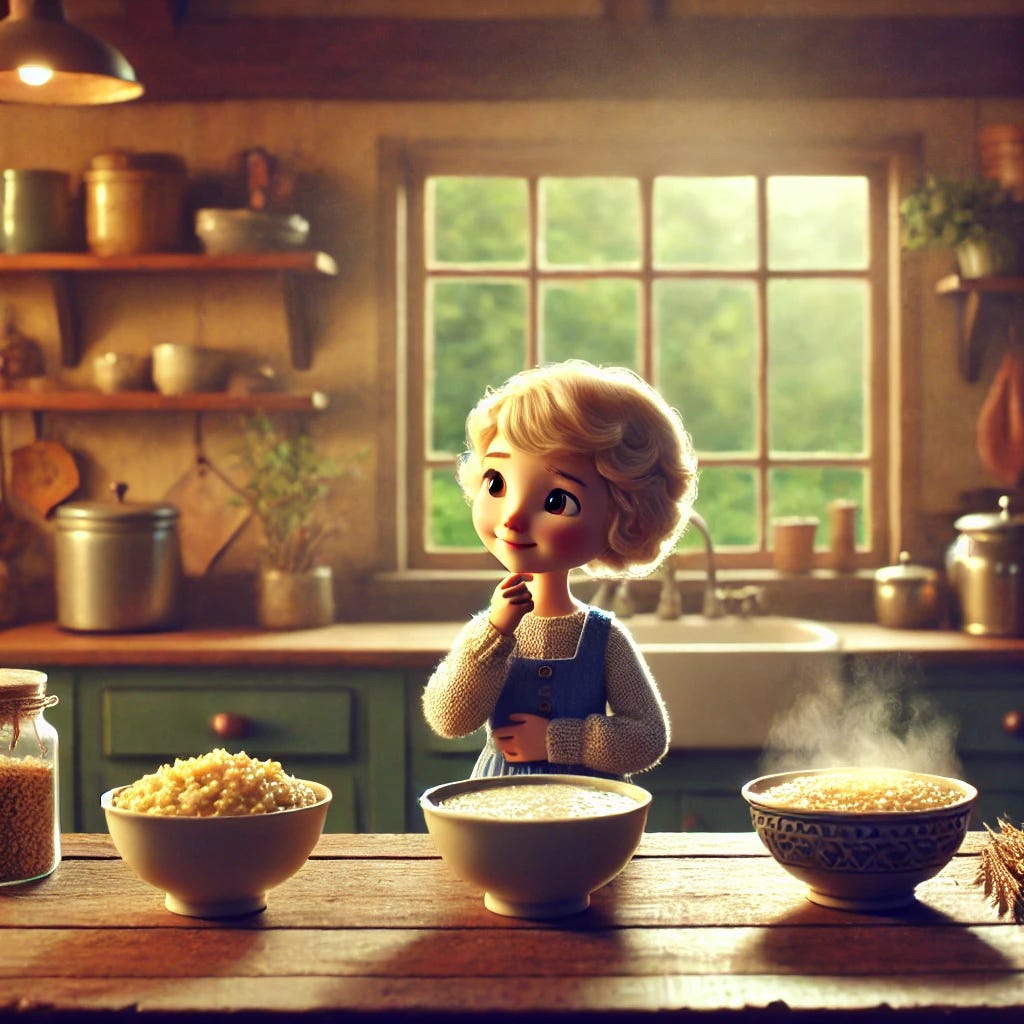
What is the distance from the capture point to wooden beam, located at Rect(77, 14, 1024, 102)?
323 centimetres

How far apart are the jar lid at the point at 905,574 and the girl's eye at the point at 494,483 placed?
72.1 inches

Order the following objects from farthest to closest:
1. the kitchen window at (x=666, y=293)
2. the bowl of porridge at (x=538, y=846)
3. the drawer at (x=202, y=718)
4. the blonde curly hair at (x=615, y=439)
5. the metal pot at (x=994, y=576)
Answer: the kitchen window at (x=666, y=293)
the metal pot at (x=994, y=576)
the drawer at (x=202, y=718)
the blonde curly hair at (x=615, y=439)
the bowl of porridge at (x=538, y=846)

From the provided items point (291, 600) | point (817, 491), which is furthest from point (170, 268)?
point (817, 491)

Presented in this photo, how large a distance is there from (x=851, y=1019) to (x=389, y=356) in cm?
248

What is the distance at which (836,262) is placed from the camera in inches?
134

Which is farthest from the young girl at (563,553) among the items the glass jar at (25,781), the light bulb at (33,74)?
the light bulb at (33,74)

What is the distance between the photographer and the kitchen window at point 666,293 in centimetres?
336

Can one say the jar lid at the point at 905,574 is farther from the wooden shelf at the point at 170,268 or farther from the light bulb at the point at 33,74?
the light bulb at the point at 33,74

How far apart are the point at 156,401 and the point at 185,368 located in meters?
0.11

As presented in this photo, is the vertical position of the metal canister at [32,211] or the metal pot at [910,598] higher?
the metal canister at [32,211]

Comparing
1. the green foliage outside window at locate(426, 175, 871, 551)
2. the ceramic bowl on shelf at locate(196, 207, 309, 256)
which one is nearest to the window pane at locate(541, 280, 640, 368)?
the green foliage outside window at locate(426, 175, 871, 551)

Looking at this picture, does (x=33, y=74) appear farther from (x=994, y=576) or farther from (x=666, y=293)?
(x=994, y=576)

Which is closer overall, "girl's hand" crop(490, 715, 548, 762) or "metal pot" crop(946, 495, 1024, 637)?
"girl's hand" crop(490, 715, 548, 762)

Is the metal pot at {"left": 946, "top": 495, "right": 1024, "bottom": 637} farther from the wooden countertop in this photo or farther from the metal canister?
the metal canister
